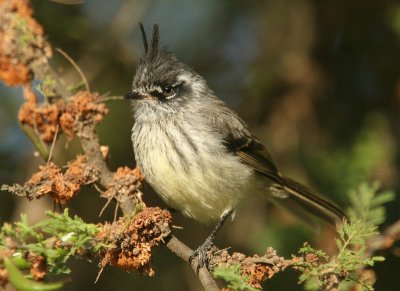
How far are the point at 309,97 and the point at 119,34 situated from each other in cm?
176

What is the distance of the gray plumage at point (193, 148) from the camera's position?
13.9 ft

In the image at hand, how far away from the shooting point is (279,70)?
17.8ft

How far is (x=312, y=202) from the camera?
4973 millimetres

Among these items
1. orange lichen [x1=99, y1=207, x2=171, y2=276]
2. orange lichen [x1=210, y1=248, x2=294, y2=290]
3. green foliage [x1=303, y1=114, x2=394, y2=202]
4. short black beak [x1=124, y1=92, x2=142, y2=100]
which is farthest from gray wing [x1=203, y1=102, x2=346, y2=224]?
orange lichen [x1=210, y1=248, x2=294, y2=290]

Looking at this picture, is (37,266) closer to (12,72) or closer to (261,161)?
(12,72)

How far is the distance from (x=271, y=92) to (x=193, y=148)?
1.39 m

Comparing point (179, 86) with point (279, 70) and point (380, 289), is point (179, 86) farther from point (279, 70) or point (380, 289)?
point (380, 289)

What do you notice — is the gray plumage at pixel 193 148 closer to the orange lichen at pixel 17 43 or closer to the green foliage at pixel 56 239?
the orange lichen at pixel 17 43

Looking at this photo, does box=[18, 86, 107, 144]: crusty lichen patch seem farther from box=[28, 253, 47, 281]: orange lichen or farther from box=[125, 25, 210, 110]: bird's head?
box=[28, 253, 47, 281]: orange lichen

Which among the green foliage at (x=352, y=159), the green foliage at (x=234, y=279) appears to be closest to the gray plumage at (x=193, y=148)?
the green foliage at (x=352, y=159)

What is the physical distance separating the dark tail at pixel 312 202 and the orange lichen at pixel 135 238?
6.15 feet

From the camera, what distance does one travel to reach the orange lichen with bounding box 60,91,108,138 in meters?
3.75

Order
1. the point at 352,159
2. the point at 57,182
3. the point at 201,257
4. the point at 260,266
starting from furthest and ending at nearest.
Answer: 1. the point at 352,159
2. the point at 201,257
3. the point at 57,182
4. the point at 260,266

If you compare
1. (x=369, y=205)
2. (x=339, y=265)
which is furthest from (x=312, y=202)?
(x=339, y=265)
